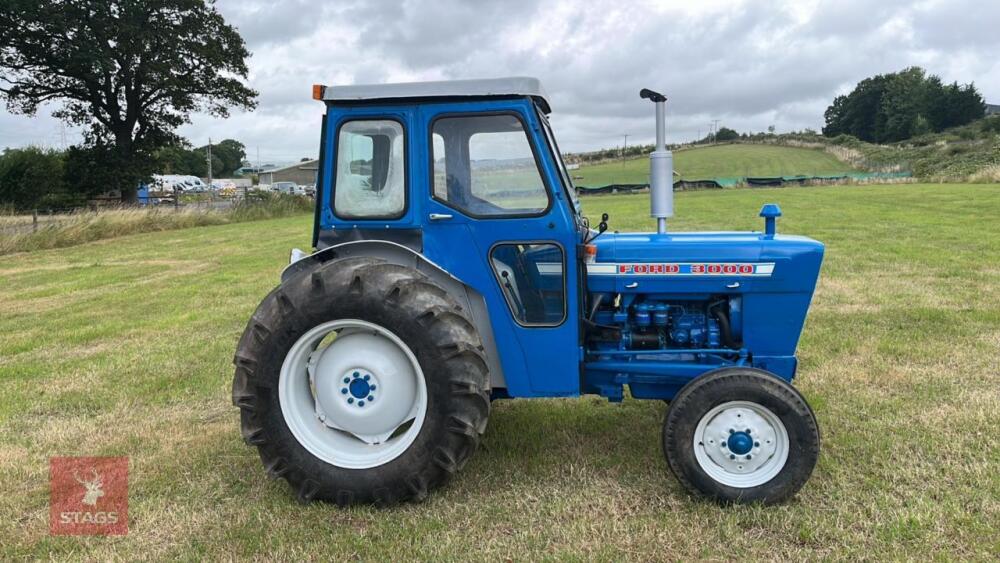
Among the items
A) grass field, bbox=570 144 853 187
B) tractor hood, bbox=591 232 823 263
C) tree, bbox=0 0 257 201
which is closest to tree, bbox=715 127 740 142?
grass field, bbox=570 144 853 187

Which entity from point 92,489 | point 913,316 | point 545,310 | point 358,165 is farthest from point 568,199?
point 913,316

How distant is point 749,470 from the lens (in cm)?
337

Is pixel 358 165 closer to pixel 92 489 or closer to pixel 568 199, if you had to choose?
pixel 568 199

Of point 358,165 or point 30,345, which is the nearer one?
point 358,165

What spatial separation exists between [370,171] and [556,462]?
1967 mm

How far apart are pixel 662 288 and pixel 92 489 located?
134 inches

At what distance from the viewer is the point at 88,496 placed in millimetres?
3725

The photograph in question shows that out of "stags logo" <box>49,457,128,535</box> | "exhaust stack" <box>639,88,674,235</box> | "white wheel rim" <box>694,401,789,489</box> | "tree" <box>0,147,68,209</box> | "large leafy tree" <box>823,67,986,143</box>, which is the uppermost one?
"large leafy tree" <box>823,67,986,143</box>

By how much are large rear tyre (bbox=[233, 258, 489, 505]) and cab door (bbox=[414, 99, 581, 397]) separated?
0.95 ft

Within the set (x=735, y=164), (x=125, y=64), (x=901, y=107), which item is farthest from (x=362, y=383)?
(x=901, y=107)

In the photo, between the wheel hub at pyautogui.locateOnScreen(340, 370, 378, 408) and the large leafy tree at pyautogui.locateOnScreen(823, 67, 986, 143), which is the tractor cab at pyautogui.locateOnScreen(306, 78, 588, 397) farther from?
the large leafy tree at pyautogui.locateOnScreen(823, 67, 986, 143)

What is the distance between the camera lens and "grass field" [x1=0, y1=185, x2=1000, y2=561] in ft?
10.2

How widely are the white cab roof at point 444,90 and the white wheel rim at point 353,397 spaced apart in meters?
1.20

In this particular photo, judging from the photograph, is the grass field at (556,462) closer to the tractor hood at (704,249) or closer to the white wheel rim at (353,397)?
the white wheel rim at (353,397)
